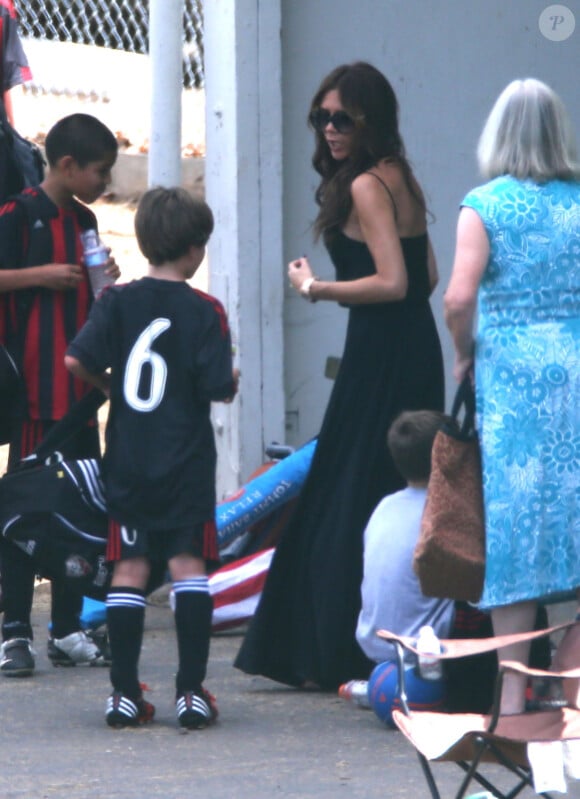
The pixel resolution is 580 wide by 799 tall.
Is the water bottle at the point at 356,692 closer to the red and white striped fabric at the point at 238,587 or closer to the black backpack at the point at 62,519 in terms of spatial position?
the black backpack at the point at 62,519

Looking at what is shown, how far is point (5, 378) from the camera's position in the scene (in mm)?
5316

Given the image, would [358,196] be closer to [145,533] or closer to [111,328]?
[111,328]

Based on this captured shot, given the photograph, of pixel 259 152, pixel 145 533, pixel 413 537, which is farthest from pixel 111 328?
pixel 259 152

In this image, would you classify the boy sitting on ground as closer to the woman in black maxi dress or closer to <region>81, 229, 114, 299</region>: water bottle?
the woman in black maxi dress

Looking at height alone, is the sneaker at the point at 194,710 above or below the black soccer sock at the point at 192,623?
below

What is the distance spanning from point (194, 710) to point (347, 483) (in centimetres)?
82

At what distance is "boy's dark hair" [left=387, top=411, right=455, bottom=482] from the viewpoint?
4.64 metres

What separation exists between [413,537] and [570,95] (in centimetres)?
245

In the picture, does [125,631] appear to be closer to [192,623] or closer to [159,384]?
[192,623]

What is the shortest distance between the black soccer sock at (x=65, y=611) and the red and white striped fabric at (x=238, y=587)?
60cm

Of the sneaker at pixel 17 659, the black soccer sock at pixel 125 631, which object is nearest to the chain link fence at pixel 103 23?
the sneaker at pixel 17 659

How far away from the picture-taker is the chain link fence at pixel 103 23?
40.9ft

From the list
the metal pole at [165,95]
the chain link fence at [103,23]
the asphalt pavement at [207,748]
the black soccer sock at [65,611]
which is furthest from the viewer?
the chain link fence at [103,23]

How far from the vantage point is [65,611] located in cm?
544
